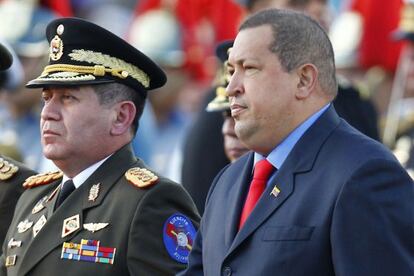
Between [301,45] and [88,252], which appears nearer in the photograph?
[301,45]

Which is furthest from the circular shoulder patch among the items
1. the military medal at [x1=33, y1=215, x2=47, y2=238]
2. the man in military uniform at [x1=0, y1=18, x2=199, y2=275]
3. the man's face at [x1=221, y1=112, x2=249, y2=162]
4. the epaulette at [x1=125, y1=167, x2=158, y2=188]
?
the man's face at [x1=221, y1=112, x2=249, y2=162]

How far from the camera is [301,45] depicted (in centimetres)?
492

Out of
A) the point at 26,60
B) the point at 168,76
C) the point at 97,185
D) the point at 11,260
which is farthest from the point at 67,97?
the point at 168,76

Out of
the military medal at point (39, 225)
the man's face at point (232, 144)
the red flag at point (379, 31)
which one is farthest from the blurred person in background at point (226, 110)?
the red flag at point (379, 31)

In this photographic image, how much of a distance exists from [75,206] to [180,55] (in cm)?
609

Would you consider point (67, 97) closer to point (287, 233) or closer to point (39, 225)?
point (39, 225)

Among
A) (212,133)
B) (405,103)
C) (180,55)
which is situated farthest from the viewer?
(180,55)

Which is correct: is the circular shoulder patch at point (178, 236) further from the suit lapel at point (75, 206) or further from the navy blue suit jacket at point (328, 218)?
the navy blue suit jacket at point (328, 218)

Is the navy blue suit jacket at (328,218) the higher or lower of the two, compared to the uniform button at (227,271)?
higher

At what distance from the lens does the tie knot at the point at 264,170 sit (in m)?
5.00

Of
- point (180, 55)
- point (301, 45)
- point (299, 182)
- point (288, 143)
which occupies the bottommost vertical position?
point (180, 55)

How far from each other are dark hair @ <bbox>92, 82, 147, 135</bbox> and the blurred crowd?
242cm

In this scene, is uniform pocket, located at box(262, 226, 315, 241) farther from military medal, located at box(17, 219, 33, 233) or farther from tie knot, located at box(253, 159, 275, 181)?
military medal, located at box(17, 219, 33, 233)

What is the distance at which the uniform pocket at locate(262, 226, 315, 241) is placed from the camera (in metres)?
4.67
